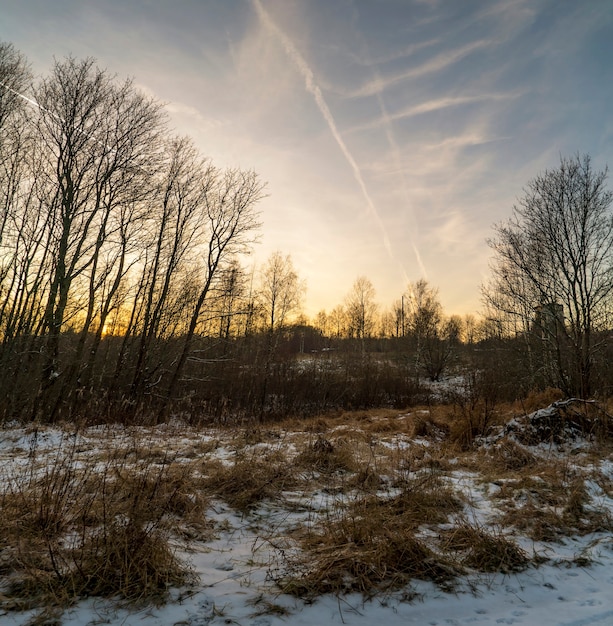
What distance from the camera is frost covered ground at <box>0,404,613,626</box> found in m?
2.12

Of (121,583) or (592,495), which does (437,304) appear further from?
(121,583)

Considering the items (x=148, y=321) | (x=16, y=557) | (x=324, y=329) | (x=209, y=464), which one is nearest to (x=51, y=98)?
(x=148, y=321)

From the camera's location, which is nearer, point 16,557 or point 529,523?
point 16,557

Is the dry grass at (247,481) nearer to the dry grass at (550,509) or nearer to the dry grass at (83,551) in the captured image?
the dry grass at (83,551)

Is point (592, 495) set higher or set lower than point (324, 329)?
lower

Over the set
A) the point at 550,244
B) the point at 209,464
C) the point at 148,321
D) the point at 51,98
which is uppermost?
the point at 51,98

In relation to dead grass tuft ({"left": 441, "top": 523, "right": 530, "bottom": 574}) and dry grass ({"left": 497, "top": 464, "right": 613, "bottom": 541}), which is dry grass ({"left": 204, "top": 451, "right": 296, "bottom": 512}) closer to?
dead grass tuft ({"left": 441, "top": 523, "right": 530, "bottom": 574})

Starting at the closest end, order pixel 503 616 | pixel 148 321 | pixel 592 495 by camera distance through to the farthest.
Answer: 1. pixel 503 616
2. pixel 592 495
3. pixel 148 321

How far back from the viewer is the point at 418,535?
3121 millimetres

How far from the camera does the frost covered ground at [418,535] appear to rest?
2.12 metres

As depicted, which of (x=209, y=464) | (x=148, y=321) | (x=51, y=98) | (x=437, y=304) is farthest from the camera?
(x=437, y=304)

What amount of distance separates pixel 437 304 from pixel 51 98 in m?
29.0

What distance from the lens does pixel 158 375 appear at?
50.1ft

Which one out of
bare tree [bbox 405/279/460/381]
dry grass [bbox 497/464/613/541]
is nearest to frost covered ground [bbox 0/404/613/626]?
dry grass [bbox 497/464/613/541]
